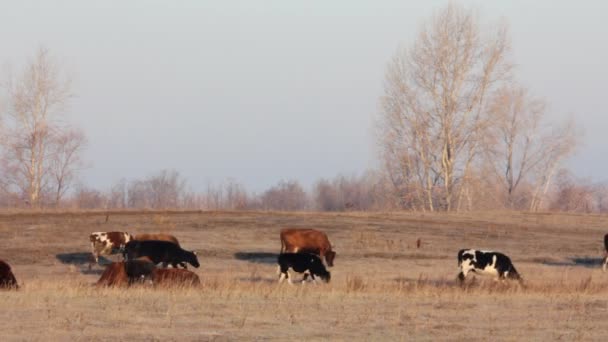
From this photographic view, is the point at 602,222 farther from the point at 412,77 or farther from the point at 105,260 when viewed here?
the point at 105,260

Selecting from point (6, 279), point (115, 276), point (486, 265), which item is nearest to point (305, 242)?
point (486, 265)

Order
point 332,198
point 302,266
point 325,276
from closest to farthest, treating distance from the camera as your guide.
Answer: point 325,276, point 302,266, point 332,198

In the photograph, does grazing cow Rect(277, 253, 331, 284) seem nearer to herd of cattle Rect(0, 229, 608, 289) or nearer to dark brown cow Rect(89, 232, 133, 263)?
herd of cattle Rect(0, 229, 608, 289)

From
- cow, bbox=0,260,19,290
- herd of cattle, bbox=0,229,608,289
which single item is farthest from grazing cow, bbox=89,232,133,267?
cow, bbox=0,260,19,290

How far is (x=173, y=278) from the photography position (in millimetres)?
22391

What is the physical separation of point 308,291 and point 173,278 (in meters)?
3.52

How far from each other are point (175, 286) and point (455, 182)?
44541 millimetres

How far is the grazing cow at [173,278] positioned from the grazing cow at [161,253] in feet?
21.2

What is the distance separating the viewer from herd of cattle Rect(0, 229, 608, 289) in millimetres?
22406

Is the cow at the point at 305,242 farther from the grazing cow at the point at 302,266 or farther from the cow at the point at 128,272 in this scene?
the cow at the point at 128,272

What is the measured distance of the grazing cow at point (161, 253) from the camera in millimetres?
29234

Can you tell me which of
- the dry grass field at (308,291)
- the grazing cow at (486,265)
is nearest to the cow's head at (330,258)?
the dry grass field at (308,291)

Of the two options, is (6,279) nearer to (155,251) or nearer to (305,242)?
(155,251)

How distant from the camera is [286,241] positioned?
112 ft
